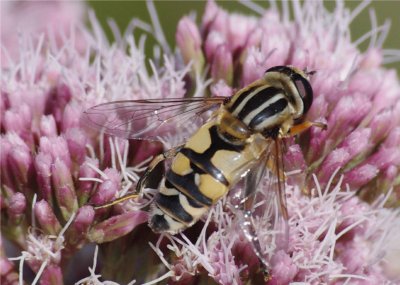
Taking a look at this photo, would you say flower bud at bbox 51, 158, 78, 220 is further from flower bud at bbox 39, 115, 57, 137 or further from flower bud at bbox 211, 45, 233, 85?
flower bud at bbox 211, 45, 233, 85

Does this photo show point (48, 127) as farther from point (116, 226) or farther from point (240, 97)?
point (240, 97)

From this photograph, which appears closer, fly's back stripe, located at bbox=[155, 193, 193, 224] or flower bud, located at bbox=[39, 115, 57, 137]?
fly's back stripe, located at bbox=[155, 193, 193, 224]

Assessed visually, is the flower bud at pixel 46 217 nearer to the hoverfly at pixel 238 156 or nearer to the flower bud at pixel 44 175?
the flower bud at pixel 44 175

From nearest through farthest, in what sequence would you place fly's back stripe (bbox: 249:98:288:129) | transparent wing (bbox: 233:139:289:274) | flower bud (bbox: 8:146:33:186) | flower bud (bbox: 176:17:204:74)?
transparent wing (bbox: 233:139:289:274) < fly's back stripe (bbox: 249:98:288:129) < flower bud (bbox: 8:146:33:186) < flower bud (bbox: 176:17:204:74)

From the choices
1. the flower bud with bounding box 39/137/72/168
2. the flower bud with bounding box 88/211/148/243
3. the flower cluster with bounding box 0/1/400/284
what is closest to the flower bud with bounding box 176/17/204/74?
the flower cluster with bounding box 0/1/400/284

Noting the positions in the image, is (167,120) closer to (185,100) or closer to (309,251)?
(185,100)

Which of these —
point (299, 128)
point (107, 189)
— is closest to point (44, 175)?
point (107, 189)

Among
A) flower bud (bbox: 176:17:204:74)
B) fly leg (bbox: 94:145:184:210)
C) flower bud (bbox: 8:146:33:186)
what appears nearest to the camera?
fly leg (bbox: 94:145:184:210)
